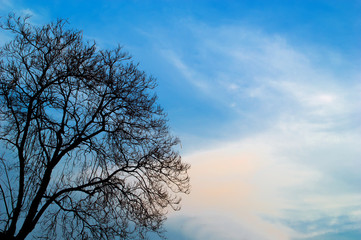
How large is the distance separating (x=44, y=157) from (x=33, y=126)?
3.63 ft

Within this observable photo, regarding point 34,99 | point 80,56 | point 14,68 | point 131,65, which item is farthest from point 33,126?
point 131,65

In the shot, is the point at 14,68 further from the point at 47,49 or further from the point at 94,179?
the point at 94,179

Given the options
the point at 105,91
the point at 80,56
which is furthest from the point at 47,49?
the point at 105,91

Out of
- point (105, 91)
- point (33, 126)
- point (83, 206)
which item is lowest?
point (83, 206)

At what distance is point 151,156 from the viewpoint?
14.2 meters

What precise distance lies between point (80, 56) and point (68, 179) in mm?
4188

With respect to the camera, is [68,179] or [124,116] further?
[124,116]

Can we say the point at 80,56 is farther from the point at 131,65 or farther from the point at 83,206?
the point at 83,206

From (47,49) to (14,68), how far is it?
1.26 meters

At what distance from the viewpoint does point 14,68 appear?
13094mm

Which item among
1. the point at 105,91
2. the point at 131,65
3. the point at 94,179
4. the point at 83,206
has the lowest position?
the point at 83,206

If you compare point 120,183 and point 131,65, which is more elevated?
point 131,65

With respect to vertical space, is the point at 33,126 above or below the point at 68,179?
above

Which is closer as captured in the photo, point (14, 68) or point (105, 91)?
point (14, 68)
